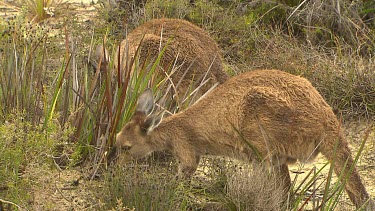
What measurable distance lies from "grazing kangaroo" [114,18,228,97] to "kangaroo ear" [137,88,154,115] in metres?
1.18

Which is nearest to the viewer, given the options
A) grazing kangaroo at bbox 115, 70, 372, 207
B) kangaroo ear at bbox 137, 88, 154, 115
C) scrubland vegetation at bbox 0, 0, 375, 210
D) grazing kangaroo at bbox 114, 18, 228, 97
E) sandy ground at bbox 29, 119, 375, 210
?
scrubland vegetation at bbox 0, 0, 375, 210

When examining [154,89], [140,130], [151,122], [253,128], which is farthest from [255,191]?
[154,89]

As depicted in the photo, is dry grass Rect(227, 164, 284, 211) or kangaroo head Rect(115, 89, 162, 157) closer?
dry grass Rect(227, 164, 284, 211)

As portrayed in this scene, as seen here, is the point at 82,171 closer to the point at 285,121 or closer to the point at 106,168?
the point at 106,168

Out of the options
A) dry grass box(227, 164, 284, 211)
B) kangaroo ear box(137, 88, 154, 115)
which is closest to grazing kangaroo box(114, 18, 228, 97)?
kangaroo ear box(137, 88, 154, 115)

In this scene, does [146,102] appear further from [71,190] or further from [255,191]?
[255,191]

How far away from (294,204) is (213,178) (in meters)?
0.77

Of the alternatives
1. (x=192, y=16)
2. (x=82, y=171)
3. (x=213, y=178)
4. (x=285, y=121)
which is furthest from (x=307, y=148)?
(x=192, y=16)

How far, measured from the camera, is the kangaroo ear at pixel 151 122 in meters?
5.98

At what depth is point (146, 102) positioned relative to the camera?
5922 mm

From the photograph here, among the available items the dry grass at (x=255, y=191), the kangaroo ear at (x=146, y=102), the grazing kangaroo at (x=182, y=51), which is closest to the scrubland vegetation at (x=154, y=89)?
the dry grass at (x=255, y=191)

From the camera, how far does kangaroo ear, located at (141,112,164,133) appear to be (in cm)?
598

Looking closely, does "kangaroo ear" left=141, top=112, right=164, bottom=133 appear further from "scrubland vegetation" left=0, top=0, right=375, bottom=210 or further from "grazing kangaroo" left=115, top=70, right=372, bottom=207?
"scrubland vegetation" left=0, top=0, right=375, bottom=210

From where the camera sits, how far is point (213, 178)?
6035 mm
